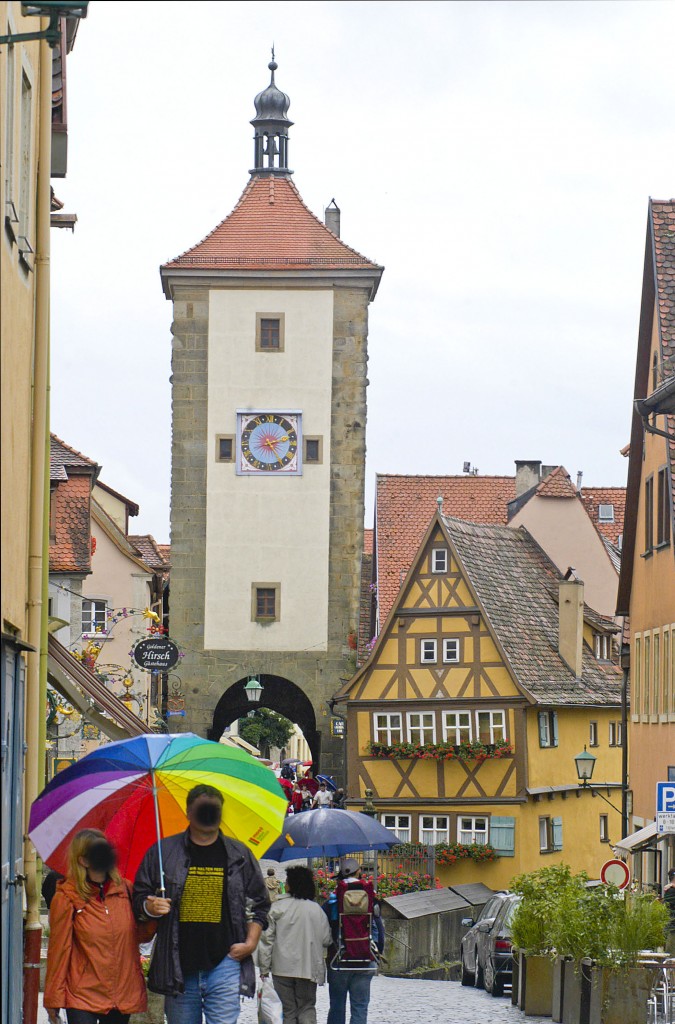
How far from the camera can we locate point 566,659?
38250 mm

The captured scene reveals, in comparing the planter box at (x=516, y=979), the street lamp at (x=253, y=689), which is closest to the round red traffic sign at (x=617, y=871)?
the planter box at (x=516, y=979)

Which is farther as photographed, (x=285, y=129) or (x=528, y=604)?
(x=285, y=129)

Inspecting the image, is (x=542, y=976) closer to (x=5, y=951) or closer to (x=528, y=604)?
(x=5, y=951)

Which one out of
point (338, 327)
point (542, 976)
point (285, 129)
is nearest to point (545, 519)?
point (338, 327)

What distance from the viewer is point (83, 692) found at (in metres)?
15.3

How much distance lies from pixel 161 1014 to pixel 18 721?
3.52 m

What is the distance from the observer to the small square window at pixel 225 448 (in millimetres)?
43844

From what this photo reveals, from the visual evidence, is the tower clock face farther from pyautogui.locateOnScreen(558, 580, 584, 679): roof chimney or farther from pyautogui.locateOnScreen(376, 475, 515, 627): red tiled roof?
pyautogui.locateOnScreen(558, 580, 584, 679): roof chimney

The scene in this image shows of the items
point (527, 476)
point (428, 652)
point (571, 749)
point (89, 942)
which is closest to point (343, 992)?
point (89, 942)

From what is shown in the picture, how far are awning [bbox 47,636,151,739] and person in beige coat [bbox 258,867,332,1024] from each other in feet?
13.6

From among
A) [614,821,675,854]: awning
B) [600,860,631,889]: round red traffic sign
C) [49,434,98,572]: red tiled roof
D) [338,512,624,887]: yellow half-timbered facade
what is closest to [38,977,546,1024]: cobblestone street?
[600,860,631,889]: round red traffic sign

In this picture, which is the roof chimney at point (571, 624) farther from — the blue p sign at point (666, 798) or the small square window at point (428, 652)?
the blue p sign at point (666, 798)

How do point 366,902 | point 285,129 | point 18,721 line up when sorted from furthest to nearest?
point 285,129
point 366,902
point 18,721

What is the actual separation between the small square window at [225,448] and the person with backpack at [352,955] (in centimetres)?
3216
